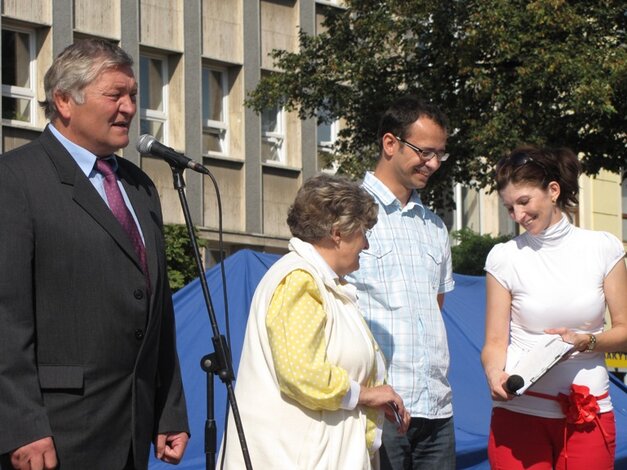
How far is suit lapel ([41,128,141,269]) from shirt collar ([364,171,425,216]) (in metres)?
1.38

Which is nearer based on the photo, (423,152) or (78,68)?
(78,68)

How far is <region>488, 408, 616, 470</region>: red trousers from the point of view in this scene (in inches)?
214

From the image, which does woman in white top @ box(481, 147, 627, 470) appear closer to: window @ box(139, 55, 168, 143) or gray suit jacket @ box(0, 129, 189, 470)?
gray suit jacket @ box(0, 129, 189, 470)

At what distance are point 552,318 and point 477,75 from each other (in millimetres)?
11872

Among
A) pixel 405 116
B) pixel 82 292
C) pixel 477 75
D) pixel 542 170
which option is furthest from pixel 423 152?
pixel 477 75

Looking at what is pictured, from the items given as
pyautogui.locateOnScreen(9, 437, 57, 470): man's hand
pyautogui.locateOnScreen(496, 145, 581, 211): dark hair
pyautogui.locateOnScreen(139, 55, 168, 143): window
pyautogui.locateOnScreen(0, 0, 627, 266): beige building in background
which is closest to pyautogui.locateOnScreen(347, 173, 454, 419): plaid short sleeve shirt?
pyautogui.locateOnScreen(496, 145, 581, 211): dark hair

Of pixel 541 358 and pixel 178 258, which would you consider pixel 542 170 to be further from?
pixel 178 258

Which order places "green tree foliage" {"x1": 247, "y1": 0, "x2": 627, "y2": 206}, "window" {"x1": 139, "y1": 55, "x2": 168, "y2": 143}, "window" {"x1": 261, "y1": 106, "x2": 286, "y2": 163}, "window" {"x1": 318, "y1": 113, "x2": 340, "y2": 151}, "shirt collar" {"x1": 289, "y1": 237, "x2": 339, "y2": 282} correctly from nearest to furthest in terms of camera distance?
"shirt collar" {"x1": 289, "y1": 237, "x2": 339, "y2": 282}
"green tree foliage" {"x1": 247, "y1": 0, "x2": 627, "y2": 206}
"window" {"x1": 139, "y1": 55, "x2": 168, "y2": 143}
"window" {"x1": 261, "y1": 106, "x2": 286, "y2": 163}
"window" {"x1": 318, "y1": 113, "x2": 340, "y2": 151}

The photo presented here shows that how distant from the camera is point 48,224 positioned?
4305 mm

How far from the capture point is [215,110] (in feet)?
76.9

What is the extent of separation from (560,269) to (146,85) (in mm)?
17488

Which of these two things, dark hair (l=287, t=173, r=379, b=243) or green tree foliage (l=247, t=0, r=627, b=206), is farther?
green tree foliage (l=247, t=0, r=627, b=206)

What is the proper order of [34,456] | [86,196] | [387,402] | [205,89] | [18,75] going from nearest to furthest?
[34,456] < [86,196] < [387,402] < [18,75] < [205,89]

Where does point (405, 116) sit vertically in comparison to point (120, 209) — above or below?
above
